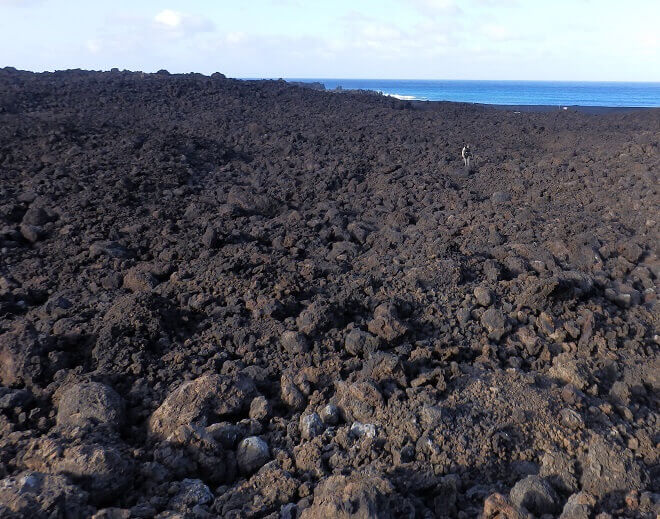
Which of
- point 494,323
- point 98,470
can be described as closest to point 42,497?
point 98,470

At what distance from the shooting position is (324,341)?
12.9ft

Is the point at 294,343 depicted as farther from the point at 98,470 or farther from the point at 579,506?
the point at 579,506

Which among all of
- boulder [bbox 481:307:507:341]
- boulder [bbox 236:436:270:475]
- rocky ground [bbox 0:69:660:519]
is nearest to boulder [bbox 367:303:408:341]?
rocky ground [bbox 0:69:660:519]

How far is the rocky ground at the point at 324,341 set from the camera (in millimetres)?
2633

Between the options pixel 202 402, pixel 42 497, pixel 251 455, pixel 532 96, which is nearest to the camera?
pixel 42 497

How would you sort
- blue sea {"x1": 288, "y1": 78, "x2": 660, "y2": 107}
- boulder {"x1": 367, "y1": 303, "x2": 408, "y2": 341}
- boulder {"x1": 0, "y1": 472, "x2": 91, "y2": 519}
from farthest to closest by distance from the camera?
blue sea {"x1": 288, "y1": 78, "x2": 660, "y2": 107} < boulder {"x1": 367, "y1": 303, "x2": 408, "y2": 341} < boulder {"x1": 0, "y1": 472, "x2": 91, "y2": 519}

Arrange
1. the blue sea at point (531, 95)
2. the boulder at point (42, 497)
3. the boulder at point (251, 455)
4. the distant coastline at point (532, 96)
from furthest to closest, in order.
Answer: the blue sea at point (531, 95) → the distant coastline at point (532, 96) → the boulder at point (251, 455) → the boulder at point (42, 497)

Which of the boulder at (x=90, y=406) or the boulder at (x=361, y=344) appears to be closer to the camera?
the boulder at (x=90, y=406)

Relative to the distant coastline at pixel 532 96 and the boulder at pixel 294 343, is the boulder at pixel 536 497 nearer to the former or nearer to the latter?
the boulder at pixel 294 343

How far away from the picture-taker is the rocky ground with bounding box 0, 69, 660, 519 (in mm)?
2633

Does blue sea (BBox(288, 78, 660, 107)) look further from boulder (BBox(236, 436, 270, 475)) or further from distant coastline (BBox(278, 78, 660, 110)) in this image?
boulder (BBox(236, 436, 270, 475))

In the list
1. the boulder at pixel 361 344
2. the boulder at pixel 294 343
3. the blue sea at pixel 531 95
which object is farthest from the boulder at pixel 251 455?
the blue sea at pixel 531 95

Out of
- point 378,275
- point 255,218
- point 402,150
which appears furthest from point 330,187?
point 378,275

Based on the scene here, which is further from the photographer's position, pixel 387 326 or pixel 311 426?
pixel 387 326
